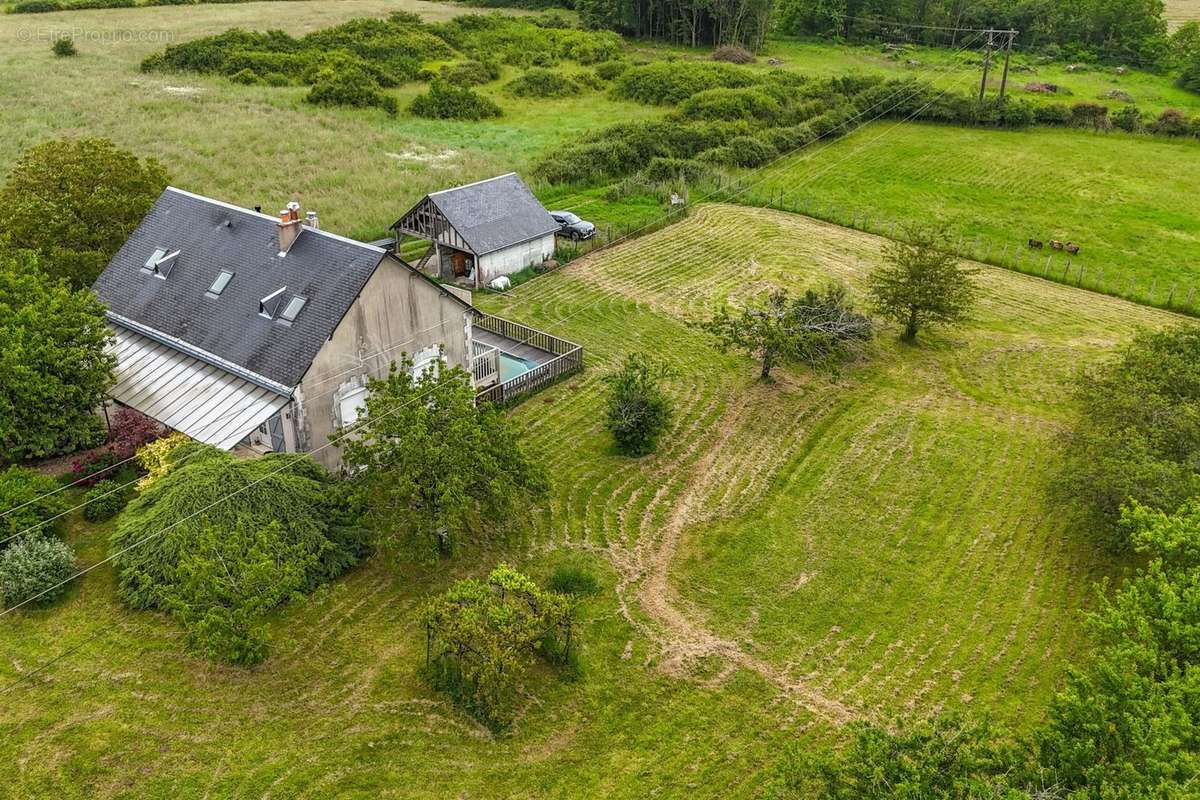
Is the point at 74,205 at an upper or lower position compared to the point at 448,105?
lower

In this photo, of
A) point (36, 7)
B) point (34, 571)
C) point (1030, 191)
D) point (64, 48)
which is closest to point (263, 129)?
point (64, 48)

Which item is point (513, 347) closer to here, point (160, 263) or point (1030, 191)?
point (160, 263)

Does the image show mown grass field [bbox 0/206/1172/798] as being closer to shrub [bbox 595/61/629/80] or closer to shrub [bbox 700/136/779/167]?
shrub [bbox 700/136/779/167]

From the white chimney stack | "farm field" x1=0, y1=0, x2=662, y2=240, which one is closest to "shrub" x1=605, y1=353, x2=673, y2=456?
the white chimney stack

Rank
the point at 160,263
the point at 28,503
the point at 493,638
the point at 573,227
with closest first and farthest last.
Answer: the point at 493,638
the point at 28,503
the point at 160,263
the point at 573,227

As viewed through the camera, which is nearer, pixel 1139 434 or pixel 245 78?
pixel 1139 434

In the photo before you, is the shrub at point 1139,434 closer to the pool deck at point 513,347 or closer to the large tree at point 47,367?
the pool deck at point 513,347

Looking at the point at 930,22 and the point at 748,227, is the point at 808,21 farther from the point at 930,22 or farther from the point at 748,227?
the point at 748,227
